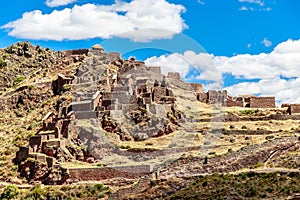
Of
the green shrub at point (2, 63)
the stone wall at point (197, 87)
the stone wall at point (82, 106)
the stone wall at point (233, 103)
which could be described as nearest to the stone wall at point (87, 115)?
the stone wall at point (82, 106)

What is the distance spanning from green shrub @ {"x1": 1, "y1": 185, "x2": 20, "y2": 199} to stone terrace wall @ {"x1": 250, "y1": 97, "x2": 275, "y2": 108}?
2410 cm

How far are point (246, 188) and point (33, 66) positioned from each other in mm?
37556

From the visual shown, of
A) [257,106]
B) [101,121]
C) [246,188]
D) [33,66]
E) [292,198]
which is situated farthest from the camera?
[33,66]

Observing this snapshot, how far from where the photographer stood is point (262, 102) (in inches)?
2116

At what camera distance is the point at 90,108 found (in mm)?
45938

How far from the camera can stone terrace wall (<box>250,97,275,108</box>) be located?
175 ft

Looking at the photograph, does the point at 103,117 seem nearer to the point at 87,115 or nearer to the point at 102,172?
the point at 87,115

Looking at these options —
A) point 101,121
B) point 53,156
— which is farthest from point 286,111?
point 53,156

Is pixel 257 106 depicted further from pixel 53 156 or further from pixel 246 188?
pixel 246 188

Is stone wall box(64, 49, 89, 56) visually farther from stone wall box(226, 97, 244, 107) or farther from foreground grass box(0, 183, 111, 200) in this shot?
foreground grass box(0, 183, 111, 200)

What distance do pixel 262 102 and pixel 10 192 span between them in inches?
994

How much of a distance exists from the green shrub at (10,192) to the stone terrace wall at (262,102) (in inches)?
949

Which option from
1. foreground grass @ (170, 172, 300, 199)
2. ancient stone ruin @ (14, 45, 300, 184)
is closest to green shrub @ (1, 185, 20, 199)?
ancient stone ruin @ (14, 45, 300, 184)

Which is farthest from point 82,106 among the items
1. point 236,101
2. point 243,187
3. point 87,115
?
point 243,187
